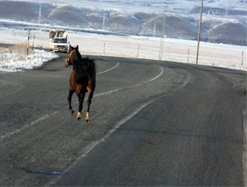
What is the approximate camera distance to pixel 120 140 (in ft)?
39.0

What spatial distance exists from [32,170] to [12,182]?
72 centimetres

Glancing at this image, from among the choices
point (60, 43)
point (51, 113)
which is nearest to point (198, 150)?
point (51, 113)

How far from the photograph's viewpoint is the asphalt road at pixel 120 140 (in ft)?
29.8

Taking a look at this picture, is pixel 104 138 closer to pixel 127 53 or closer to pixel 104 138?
pixel 104 138

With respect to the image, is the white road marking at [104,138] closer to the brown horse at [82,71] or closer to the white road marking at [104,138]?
the white road marking at [104,138]

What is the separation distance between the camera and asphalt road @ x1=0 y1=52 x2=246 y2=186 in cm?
909

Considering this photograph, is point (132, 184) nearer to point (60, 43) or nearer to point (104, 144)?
point (104, 144)

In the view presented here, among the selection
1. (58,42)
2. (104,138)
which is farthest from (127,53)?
(104,138)

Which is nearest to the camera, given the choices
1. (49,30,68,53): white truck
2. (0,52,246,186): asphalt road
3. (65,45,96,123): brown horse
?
(0,52,246,186): asphalt road

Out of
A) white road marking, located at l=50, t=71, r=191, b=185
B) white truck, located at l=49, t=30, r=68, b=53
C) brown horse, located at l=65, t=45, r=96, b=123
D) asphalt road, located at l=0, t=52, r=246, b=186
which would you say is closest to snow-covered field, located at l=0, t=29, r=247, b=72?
white truck, located at l=49, t=30, r=68, b=53

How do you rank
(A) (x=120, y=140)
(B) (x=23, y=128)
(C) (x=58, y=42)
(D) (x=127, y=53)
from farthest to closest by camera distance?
(D) (x=127, y=53) < (C) (x=58, y=42) < (B) (x=23, y=128) < (A) (x=120, y=140)

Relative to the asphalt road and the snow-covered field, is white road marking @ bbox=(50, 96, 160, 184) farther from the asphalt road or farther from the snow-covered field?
the snow-covered field

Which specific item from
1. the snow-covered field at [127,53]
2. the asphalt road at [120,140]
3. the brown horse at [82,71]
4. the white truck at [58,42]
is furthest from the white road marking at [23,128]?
the white truck at [58,42]

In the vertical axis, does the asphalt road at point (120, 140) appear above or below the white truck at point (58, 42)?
below
